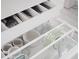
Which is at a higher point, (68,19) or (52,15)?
(52,15)

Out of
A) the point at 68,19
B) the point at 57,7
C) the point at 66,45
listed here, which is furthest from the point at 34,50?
the point at 68,19

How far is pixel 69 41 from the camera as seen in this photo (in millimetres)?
1029

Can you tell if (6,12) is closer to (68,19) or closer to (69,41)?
(69,41)

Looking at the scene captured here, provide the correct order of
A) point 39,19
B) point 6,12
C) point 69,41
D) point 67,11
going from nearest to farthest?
1. point 6,12
2. point 39,19
3. point 69,41
4. point 67,11

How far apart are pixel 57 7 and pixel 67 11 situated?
3.04 ft

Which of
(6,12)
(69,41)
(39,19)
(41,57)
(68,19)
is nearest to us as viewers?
(6,12)

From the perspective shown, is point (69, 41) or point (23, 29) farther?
point (69, 41)

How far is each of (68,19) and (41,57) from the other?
74 centimetres

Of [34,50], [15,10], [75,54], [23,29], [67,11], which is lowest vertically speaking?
[67,11]

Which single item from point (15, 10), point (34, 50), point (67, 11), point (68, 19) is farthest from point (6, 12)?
point (67, 11)

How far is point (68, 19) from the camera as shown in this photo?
1.56 meters

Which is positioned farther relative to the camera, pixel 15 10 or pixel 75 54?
pixel 75 54

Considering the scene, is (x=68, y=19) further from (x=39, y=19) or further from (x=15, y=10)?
(x=15, y=10)

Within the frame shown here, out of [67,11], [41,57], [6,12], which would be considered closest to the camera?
[6,12]
